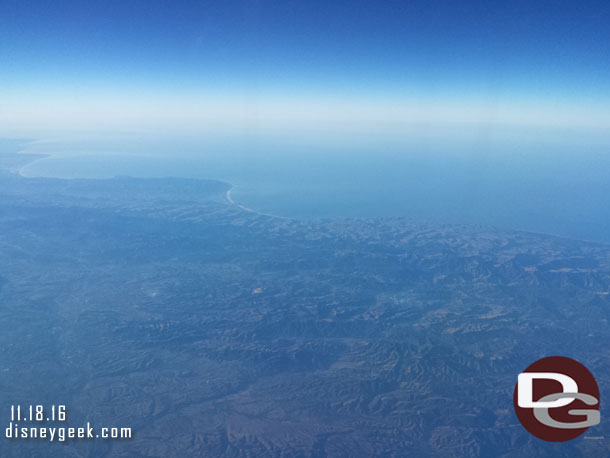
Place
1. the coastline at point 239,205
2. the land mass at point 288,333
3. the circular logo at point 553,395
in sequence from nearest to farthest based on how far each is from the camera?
1. the circular logo at point 553,395
2. the land mass at point 288,333
3. the coastline at point 239,205

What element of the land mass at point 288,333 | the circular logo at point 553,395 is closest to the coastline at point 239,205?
the land mass at point 288,333

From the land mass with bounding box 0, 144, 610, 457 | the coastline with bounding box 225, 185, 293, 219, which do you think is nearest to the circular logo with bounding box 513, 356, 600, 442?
the land mass with bounding box 0, 144, 610, 457

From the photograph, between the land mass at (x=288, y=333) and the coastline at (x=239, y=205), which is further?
the coastline at (x=239, y=205)

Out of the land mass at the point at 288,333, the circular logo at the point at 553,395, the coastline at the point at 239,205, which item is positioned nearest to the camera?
the circular logo at the point at 553,395

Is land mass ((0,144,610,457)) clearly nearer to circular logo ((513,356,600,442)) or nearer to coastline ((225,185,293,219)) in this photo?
coastline ((225,185,293,219))

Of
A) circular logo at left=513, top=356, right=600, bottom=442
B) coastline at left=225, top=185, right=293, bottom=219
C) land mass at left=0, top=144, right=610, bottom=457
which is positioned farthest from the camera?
coastline at left=225, top=185, right=293, bottom=219

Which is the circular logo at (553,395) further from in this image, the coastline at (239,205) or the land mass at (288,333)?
the coastline at (239,205)

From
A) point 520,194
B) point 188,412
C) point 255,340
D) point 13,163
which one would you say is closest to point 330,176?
point 520,194

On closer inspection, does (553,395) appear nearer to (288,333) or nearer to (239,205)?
(288,333)
